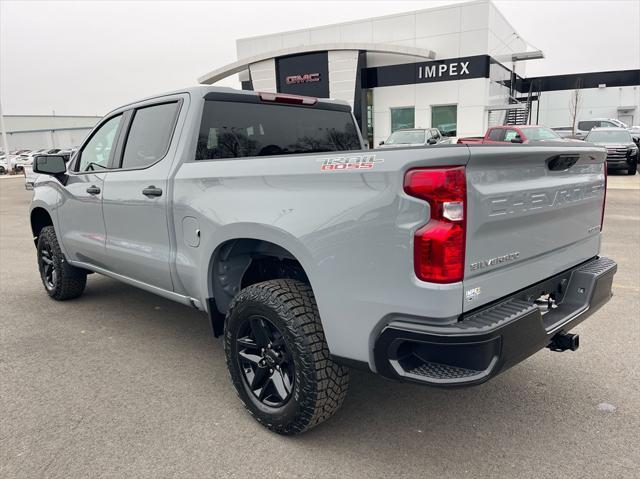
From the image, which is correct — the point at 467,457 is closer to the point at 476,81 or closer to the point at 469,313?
the point at 469,313

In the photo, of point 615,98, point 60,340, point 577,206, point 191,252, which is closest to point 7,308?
point 60,340

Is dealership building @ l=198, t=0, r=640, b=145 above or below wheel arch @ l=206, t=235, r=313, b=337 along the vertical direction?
above

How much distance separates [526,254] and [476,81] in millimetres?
26941

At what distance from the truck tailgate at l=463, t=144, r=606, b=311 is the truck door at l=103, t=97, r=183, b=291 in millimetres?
2029

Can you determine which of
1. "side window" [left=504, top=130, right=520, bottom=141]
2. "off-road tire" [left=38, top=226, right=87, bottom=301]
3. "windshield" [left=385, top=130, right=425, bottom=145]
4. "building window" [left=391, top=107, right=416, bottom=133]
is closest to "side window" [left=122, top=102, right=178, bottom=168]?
"off-road tire" [left=38, top=226, right=87, bottom=301]

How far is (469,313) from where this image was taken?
219 cm

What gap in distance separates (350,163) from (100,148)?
2.88 metres

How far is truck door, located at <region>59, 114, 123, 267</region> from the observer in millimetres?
4121

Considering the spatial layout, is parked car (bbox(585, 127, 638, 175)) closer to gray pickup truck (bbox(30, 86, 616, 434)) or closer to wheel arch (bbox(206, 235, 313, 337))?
gray pickup truck (bbox(30, 86, 616, 434))

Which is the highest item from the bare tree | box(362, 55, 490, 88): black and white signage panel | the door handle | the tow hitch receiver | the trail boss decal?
box(362, 55, 490, 88): black and white signage panel

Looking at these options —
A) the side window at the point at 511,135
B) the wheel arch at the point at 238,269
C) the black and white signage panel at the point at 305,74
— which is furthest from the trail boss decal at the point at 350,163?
the black and white signage panel at the point at 305,74

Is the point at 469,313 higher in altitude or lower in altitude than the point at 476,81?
lower

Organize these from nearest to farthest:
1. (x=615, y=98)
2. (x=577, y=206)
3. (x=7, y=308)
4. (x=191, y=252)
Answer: (x=577, y=206) → (x=191, y=252) → (x=7, y=308) → (x=615, y=98)

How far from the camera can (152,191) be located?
11.2 ft
